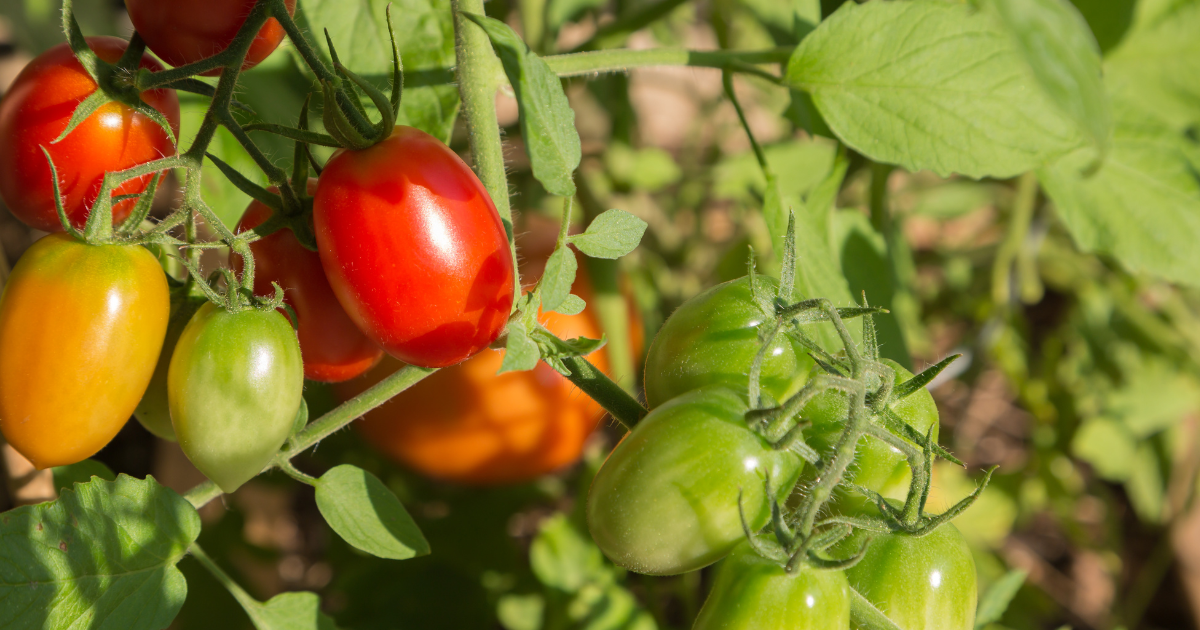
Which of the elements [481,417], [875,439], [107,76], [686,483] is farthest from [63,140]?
[481,417]

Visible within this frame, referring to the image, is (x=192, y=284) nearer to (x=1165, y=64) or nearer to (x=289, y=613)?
(x=289, y=613)

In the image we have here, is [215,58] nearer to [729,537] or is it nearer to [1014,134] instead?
[729,537]

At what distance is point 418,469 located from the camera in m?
1.07

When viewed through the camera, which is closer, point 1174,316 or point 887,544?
point 887,544

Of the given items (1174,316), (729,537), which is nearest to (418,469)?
(729,537)

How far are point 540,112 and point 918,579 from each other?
Answer: 0.33m

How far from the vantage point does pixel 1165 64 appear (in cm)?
91

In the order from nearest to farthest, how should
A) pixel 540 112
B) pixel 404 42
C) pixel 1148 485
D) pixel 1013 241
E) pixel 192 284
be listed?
pixel 540 112
pixel 192 284
pixel 404 42
pixel 1013 241
pixel 1148 485

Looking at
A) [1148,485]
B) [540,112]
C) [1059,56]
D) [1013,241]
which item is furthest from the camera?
[1148,485]

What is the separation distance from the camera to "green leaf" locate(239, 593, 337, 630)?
56cm

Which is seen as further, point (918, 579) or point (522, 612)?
point (522, 612)

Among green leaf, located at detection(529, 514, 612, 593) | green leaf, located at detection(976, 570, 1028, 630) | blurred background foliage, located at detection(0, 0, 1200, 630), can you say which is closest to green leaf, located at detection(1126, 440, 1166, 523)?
blurred background foliage, located at detection(0, 0, 1200, 630)

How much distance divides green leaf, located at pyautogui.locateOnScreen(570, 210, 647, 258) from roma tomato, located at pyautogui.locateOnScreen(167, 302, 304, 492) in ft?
0.54

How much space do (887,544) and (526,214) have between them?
76 cm
